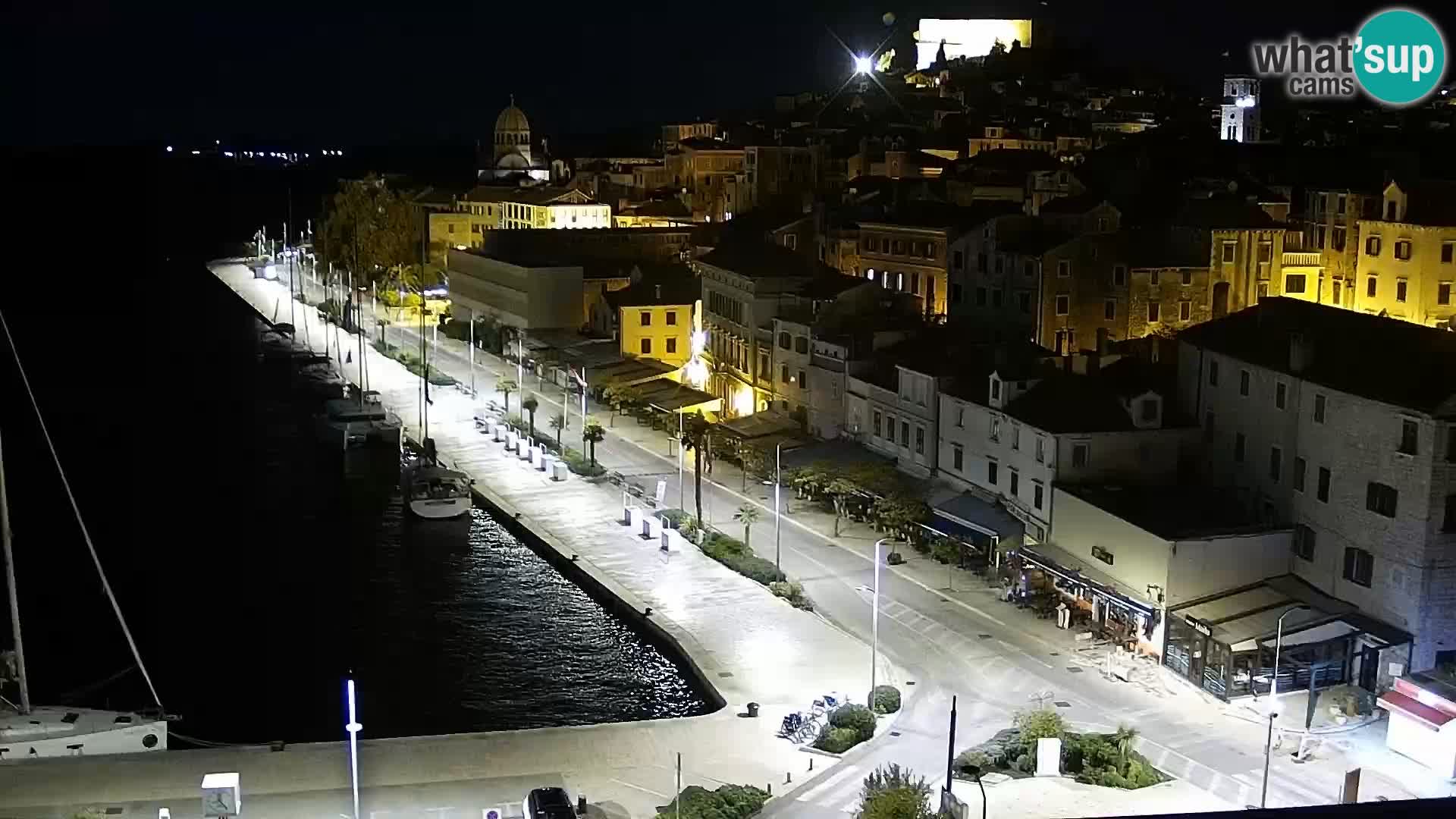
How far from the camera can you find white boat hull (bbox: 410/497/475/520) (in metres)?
41.8

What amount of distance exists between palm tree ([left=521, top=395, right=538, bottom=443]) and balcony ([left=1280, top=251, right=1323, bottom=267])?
21.3 m

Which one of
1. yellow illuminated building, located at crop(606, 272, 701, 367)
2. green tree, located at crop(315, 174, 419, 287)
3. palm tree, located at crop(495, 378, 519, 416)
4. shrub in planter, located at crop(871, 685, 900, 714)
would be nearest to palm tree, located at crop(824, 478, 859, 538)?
shrub in planter, located at crop(871, 685, 900, 714)

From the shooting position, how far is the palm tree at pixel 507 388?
176 ft

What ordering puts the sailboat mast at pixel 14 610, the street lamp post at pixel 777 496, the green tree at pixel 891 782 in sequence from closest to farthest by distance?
the green tree at pixel 891 782 < the sailboat mast at pixel 14 610 < the street lamp post at pixel 777 496

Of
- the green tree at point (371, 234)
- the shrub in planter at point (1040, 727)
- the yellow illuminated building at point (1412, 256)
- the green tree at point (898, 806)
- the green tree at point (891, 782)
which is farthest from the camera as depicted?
the green tree at point (371, 234)

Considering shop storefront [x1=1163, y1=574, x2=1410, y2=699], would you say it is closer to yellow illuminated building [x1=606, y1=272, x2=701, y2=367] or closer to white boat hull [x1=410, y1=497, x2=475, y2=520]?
white boat hull [x1=410, y1=497, x2=475, y2=520]

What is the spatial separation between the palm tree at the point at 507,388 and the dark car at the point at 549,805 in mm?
32508

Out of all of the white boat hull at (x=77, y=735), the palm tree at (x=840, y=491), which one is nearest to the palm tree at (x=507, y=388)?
the palm tree at (x=840, y=491)

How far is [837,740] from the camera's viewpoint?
23.4m

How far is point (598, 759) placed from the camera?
23297 millimetres

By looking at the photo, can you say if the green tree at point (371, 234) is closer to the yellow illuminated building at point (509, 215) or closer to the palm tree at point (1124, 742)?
the yellow illuminated building at point (509, 215)

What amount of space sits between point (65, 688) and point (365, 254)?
5503 cm

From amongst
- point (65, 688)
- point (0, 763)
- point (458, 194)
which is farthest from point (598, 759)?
point (458, 194)

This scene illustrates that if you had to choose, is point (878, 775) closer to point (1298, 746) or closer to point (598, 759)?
point (598, 759)
